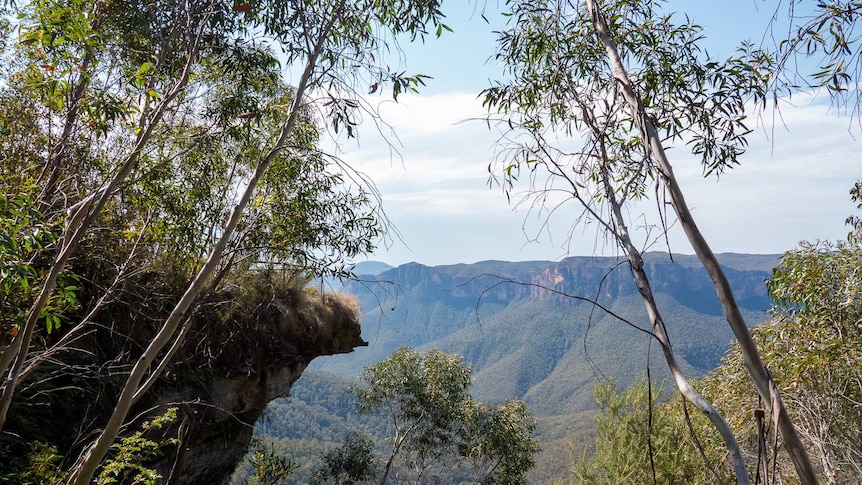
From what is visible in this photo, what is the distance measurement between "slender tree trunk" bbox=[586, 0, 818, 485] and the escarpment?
3510mm

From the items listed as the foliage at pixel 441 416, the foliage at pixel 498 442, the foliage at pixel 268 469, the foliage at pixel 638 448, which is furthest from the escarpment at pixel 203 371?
the foliage at pixel 498 442

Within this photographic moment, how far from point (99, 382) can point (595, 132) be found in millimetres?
5630

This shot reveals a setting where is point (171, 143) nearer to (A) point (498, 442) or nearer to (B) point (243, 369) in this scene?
(B) point (243, 369)

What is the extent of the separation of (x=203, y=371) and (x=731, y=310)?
7.11 meters

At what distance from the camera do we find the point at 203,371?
7.21 metres

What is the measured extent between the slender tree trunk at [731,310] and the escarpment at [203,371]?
3510 mm

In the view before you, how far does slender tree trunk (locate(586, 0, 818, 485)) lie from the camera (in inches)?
59.7

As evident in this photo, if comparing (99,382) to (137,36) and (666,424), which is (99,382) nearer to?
(137,36)

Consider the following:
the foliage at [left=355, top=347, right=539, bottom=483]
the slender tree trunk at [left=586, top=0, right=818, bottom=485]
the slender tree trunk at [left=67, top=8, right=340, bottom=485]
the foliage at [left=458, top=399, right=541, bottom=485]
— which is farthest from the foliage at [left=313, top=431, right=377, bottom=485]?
the slender tree trunk at [left=586, top=0, right=818, bottom=485]

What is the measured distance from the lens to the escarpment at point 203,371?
491 centimetres

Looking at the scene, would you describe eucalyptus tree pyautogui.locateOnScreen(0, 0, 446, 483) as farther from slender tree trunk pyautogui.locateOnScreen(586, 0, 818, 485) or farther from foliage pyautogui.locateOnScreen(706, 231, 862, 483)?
foliage pyautogui.locateOnScreen(706, 231, 862, 483)

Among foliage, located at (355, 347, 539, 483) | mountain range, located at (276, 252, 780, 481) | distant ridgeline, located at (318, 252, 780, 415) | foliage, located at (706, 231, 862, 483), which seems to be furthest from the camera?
distant ridgeline, located at (318, 252, 780, 415)

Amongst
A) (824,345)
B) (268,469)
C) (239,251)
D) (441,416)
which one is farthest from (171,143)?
(441,416)

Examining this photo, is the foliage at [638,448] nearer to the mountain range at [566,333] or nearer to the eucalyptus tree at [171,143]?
the eucalyptus tree at [171,143]
